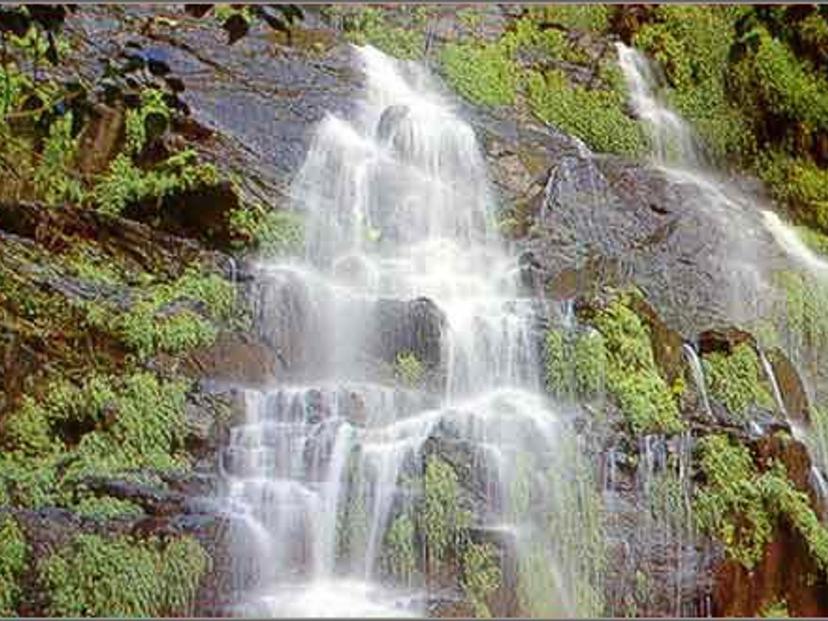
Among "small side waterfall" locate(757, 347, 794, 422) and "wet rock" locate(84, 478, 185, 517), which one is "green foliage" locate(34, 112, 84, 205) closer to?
"wet rock" locate(84, 478, 185, 517)

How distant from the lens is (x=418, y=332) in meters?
8.01

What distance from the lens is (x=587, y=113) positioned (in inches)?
492

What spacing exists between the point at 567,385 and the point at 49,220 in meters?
3.85

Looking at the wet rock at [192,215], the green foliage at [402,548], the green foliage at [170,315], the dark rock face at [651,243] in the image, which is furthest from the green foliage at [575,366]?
the wet rock at [192,215]

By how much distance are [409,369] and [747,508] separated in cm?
240

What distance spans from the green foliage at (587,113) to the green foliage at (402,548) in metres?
6.62

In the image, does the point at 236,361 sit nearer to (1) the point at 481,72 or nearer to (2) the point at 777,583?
(2) the point at 777,583

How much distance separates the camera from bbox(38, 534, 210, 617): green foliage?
6141 mm

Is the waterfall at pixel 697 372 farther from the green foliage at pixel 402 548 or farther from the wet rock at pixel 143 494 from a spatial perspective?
the wet rock at pixel 143 494

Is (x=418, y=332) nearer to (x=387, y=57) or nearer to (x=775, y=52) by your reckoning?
(x=387, y=57)

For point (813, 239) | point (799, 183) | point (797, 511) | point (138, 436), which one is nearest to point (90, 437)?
point (138, 436)

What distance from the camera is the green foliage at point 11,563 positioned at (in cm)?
609

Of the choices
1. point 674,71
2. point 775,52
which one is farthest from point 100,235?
point 775,52

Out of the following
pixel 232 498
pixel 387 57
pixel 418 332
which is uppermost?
pixel 387 57
